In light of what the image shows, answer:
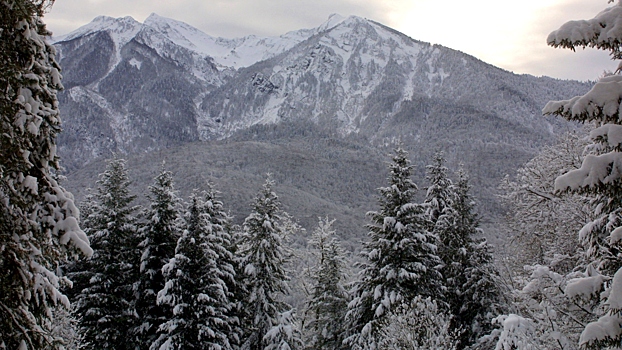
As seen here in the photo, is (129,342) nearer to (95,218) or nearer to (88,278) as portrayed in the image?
(88,278)

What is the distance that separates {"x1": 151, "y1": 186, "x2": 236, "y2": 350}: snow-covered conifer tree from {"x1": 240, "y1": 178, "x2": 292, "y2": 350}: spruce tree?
1224mm

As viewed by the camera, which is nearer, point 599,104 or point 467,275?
point 599,104

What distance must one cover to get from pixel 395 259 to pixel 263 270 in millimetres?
6687

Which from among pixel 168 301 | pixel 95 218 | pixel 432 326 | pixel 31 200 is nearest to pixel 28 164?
pixel 31 200

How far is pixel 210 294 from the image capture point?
62.8 feet

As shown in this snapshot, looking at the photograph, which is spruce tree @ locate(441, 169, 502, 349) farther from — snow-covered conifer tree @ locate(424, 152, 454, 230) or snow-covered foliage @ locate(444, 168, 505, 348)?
snow-covered conifer tree @ locate(424, 152, 454, 230)

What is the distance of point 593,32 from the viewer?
4.71 m

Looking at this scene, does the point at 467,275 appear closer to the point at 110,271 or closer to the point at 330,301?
the point at 330,301

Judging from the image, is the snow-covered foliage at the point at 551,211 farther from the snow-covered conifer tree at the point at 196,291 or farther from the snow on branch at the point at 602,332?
the snow-covered conifer tree at the point at 196,291

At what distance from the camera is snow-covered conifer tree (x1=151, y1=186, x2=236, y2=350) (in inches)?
709

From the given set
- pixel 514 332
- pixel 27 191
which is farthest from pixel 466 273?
pixel 27 191

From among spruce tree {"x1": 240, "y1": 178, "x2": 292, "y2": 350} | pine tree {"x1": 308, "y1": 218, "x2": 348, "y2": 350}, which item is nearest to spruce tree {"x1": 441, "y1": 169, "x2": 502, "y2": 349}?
pine tree {"x1": 308, "y1": 218, "x2": 348, "y2": 350}

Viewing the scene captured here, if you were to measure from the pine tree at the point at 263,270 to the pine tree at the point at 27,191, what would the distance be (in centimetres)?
1482

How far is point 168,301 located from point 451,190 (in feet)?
49.3
